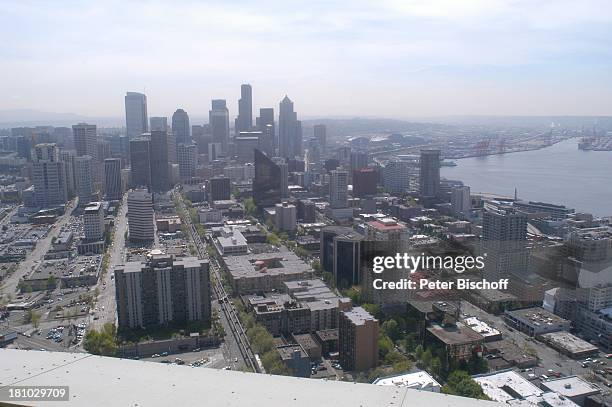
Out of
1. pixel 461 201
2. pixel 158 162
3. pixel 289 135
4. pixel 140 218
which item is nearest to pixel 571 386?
pixel 140 218

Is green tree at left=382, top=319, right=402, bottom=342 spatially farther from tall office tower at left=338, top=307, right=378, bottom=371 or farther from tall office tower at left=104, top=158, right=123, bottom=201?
tall office tower at left=104, top=158, right=123, bottom=201

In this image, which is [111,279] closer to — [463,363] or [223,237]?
[223,237]

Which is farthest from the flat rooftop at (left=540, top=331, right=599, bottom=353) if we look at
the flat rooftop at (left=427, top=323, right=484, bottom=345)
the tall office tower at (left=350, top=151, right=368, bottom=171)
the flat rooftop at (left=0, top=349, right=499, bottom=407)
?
the tall office tower at (left=350, top=151, right=368, bottom=171)

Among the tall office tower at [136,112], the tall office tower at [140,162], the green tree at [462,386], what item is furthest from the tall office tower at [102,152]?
the green tree at [462,386]

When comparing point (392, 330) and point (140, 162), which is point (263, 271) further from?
point (140, 162)

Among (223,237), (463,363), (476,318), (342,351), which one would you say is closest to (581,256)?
(476,318)

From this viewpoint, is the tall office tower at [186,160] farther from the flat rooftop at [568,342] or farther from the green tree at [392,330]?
the flat rooftop at [568,342]
